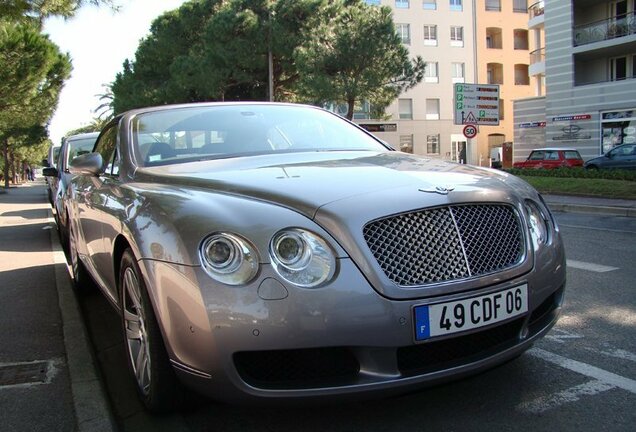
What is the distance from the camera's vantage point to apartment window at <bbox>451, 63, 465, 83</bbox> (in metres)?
49.8

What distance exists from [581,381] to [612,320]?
4.38 feet

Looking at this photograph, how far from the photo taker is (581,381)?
3.06m

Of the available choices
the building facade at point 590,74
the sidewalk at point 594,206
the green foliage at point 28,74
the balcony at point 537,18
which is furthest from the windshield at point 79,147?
the balcony at point 537,18

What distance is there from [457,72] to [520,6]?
334 inches

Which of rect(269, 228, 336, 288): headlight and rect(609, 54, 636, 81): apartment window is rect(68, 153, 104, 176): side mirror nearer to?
rect(269, 228, 336, 288): headlight

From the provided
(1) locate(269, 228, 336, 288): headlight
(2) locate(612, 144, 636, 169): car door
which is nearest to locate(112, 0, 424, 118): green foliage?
(2) locate(612, 144, 636, 169): car door

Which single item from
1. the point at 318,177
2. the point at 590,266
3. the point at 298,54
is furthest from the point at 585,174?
the point at 318,177

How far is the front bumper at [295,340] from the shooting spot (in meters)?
2.17

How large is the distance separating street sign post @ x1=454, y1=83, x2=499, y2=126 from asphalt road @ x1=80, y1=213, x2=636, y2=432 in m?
13.3

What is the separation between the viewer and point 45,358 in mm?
3648

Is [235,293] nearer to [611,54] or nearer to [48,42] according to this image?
[48,42]

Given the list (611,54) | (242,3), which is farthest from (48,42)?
(611,54)

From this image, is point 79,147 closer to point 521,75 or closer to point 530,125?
point 530,125

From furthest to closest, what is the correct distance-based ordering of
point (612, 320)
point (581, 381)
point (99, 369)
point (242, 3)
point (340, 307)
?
point (242, 3) → point (612, 320) → point (99, 369) → point (581, 381) → point (340, 307)
